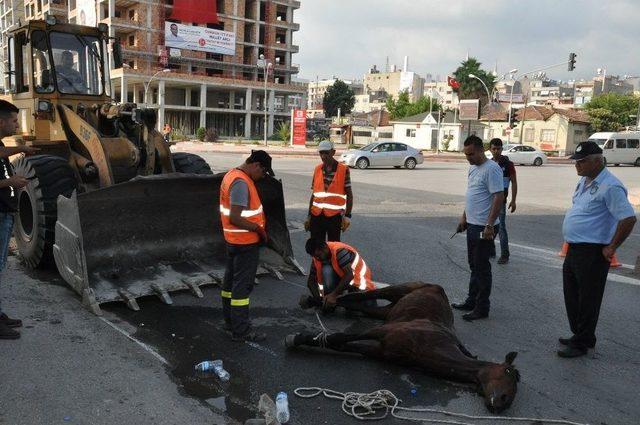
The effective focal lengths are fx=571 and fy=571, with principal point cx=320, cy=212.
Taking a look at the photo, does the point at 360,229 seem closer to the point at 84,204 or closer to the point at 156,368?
the point at 84,204

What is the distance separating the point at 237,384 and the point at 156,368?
70 cm

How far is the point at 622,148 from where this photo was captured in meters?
39.8

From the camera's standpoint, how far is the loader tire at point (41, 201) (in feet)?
22.1

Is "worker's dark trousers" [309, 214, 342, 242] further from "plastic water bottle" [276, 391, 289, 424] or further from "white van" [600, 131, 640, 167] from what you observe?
"white van" [600, 131, 640, 167]

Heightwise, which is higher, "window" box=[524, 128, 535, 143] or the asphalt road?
"window" box=[524, 128, 535, 143]

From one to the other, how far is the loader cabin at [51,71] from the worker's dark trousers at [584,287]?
6704mm

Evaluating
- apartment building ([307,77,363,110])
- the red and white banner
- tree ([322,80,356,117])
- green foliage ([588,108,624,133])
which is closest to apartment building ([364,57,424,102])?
apartment building ([307,77,363,110])

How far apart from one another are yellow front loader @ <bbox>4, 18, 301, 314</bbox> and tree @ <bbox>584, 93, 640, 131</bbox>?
2337 inches

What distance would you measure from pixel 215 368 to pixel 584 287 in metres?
3.18

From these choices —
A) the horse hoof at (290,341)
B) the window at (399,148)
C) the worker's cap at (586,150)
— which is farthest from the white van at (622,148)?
the horse hoof at (290,341)

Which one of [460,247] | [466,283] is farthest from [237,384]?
[460,247]

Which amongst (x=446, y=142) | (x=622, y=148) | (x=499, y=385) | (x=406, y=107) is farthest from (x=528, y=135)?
(x=499, y=385)

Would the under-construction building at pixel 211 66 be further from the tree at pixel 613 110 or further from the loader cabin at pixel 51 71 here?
the loader cabin at pixel 51 71

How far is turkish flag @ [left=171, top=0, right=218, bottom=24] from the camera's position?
6650 centimetres
